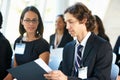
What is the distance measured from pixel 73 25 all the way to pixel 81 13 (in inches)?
5.2

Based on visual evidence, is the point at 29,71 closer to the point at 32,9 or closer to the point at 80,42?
the point at 80,42

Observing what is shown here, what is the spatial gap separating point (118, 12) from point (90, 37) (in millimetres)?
3948

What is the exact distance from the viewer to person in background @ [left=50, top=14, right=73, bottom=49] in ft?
15.3

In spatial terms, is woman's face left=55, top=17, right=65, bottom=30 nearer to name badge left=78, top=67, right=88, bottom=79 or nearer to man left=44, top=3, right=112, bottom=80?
man left=44, top=3, right=112, bottom=80

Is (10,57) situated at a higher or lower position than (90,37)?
lower

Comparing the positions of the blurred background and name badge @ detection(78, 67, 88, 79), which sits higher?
the blurred background

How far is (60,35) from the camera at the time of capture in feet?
15.8

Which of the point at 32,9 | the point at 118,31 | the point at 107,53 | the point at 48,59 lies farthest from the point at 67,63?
the point at 118,31

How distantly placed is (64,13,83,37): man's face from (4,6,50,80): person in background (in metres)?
0.91

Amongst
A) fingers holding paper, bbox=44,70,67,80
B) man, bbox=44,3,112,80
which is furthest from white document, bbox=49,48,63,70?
fingers holding paper, bbox=44,70,67,80

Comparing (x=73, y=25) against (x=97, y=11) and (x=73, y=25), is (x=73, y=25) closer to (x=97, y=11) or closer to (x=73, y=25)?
(x=73, y=25)

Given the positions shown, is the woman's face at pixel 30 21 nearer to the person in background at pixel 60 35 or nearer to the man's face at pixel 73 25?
the man's face at pixel 73 25

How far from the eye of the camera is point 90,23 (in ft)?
7.34

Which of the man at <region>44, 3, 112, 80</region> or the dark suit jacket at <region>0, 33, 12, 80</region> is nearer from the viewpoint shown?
the man at <region>44, 3, 112, 80</region>
